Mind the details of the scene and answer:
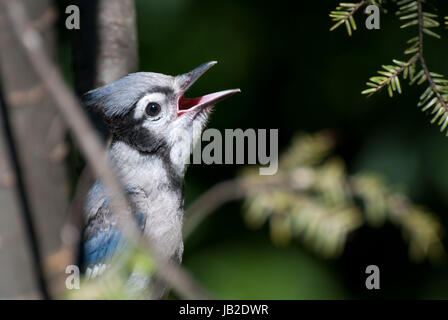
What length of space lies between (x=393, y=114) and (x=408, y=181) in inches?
13.6

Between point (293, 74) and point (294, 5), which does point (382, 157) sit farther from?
point (294, 5)

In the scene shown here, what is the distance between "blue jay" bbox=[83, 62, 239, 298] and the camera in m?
1.79

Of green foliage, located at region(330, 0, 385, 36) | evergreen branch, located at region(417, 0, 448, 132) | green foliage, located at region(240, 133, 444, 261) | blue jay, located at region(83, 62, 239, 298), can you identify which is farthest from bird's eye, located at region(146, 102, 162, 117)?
evergreen branch, located at region(417, 0, 448, 132)

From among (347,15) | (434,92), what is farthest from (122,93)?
(434,92)

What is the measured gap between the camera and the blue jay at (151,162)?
179 centimetres

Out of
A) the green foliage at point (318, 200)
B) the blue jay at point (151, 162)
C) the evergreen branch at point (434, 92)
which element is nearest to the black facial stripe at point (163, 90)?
the blue jay at point (151, 162)

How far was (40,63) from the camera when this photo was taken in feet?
2.03

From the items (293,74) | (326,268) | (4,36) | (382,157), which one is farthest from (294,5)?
(4,36)

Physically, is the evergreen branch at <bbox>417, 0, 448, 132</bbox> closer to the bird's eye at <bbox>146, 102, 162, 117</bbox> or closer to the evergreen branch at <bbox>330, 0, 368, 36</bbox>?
the evergreen branch at <bbox>330, 0, 368, 36</bbox>

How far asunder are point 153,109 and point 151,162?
173mm

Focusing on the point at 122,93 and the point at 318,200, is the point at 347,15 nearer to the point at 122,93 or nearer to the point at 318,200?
the point at 318,200

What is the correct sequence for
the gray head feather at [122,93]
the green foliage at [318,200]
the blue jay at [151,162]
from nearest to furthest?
the green foliage at [318,200] < the gray head feather at [122,93] < the blue jay at [151,162]

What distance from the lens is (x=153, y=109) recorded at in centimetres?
186

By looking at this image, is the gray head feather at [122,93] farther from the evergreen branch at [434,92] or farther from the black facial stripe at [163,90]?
the evergreen branch at [434,92]
